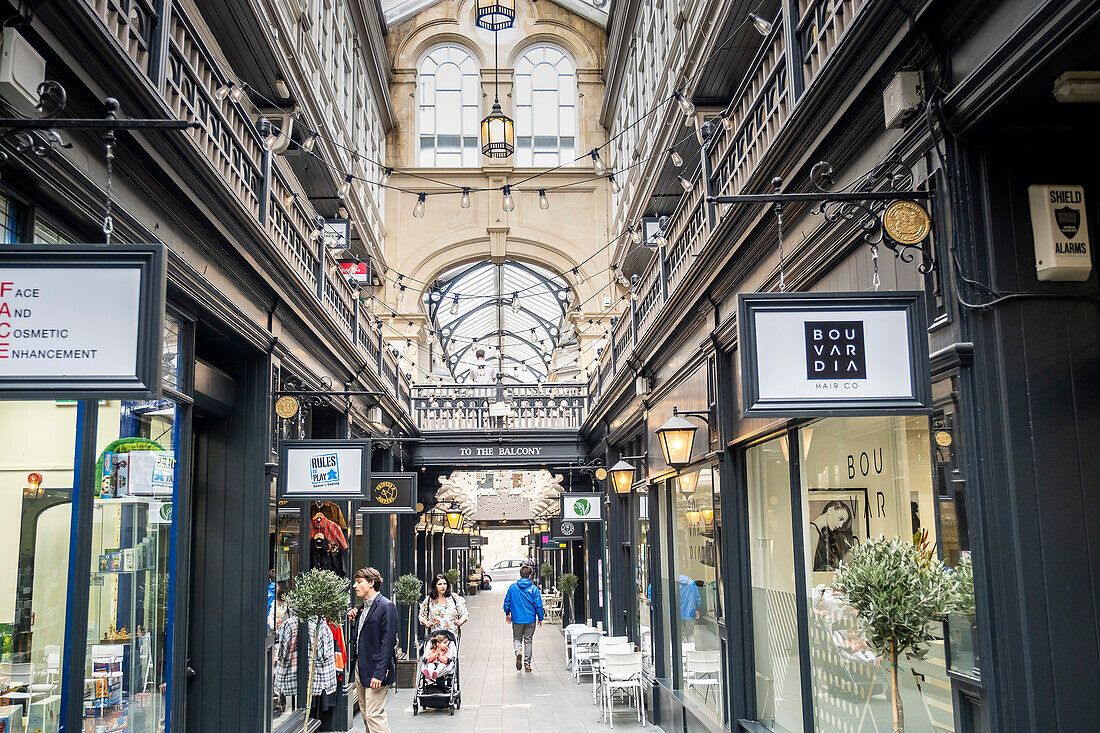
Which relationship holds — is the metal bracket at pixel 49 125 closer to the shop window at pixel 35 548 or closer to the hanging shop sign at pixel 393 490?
the shop window at pixel 35 548

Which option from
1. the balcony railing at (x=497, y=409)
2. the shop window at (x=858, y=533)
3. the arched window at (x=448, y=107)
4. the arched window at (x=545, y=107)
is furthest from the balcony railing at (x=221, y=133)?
the arched window at (x=545, y=107)

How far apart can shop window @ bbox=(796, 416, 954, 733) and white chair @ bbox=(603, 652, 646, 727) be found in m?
6.57

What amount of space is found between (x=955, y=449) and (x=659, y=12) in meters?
14.0

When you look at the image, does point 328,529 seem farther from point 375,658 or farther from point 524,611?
point 524,611

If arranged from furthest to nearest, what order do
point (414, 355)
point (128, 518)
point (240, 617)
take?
point (414, 355), point (240, 617), point (128, 518)

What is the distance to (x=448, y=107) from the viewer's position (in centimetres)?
2833

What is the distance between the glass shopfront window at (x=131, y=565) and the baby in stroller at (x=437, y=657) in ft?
24.1

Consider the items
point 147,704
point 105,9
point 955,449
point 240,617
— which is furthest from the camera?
point 240,617

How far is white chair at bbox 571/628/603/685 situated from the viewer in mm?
16453

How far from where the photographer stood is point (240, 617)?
27.5 ft

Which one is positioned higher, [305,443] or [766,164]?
[766,164]

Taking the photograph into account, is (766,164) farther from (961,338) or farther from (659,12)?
(659,12)

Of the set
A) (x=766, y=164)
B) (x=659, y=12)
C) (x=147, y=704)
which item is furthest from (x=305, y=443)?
(x=659, y=12)

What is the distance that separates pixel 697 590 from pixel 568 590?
545 inches
